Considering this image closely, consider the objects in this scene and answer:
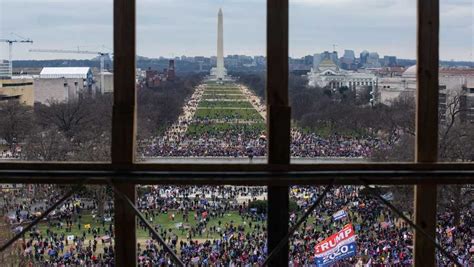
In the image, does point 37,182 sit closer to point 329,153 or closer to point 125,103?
point 125,103

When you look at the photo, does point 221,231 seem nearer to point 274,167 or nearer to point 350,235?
point 350,235

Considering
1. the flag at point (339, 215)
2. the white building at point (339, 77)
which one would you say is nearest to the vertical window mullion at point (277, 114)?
the white building at point (339, 77)

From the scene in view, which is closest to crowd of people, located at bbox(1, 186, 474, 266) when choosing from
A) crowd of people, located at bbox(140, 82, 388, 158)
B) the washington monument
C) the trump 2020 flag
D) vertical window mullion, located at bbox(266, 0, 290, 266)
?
the trump 2020 flag

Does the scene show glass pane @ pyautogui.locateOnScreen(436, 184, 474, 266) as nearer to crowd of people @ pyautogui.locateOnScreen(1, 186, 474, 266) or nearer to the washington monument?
crowd of people @ pyautogui.locateOnScreen(1, 186, 474, 266)

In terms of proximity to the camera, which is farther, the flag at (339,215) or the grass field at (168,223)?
the flag at (339,215)

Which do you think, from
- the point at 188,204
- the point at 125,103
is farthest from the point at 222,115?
the point at 125,103

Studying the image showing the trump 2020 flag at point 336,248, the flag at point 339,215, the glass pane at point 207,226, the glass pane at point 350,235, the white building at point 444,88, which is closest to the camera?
the white building at point 444,88

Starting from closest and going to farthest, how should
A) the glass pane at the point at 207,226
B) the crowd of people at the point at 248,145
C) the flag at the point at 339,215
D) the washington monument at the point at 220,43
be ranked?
the crowd of people at the point at 248,145 → the washington monument at the point at 220,43 → the glass pane at the point at 207,226 → the flag at the point at 339,215

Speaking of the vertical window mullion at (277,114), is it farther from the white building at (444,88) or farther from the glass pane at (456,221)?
the glass pane at (456,221)
